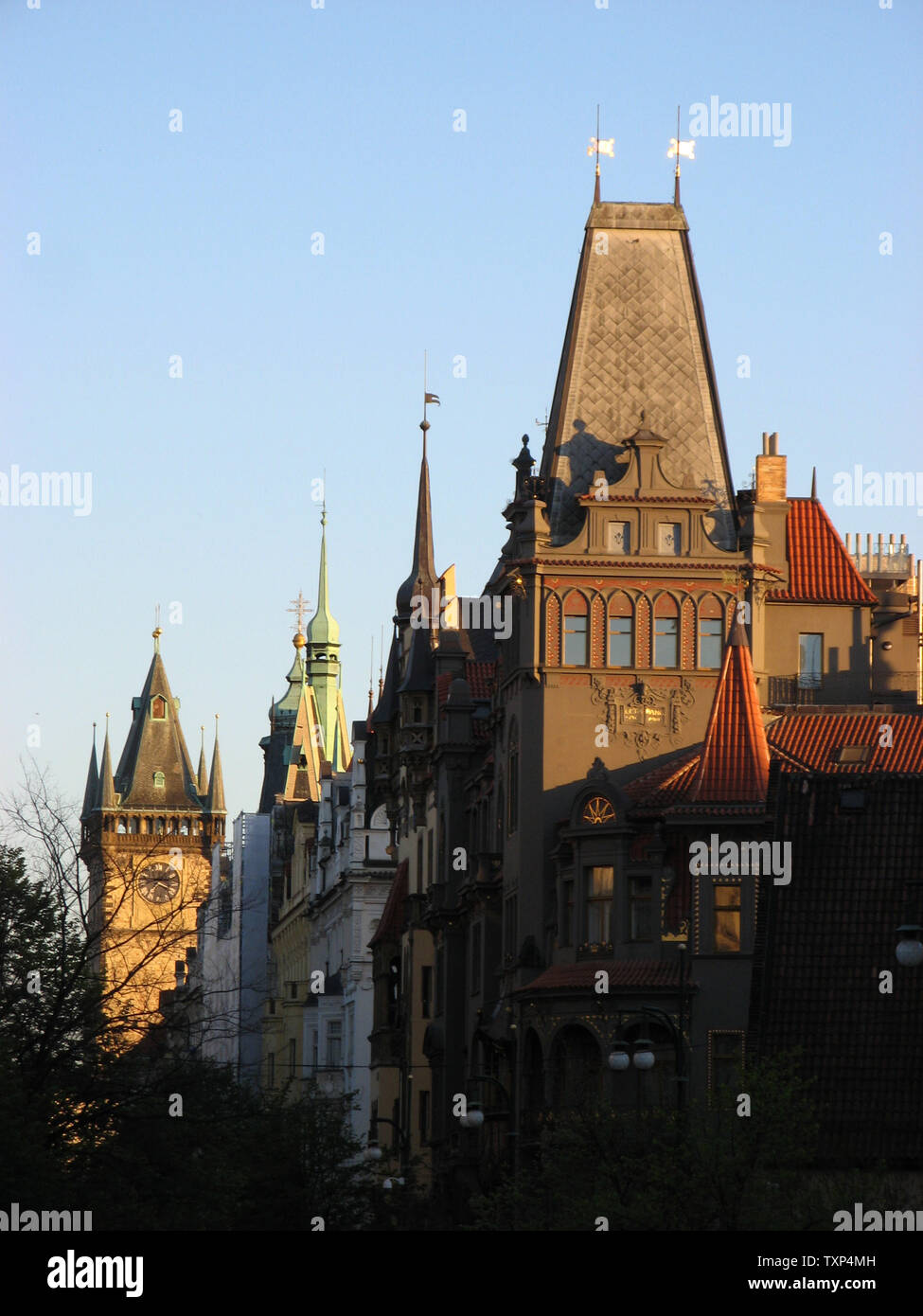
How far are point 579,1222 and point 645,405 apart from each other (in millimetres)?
33853

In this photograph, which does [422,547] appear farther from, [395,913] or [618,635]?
[618,635]

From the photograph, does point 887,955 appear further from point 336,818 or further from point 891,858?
point 336,818

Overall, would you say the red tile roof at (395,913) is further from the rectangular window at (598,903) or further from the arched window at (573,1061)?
the arched window at (573,1061)

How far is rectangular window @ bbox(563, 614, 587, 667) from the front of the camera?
66188 mm

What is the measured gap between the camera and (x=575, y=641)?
66.2 m

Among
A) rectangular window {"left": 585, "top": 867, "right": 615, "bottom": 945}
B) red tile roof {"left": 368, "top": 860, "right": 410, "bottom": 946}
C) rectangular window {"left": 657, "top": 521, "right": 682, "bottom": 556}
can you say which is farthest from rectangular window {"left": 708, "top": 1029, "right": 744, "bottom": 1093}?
red tile roof {"left": 368, "top": 860, "right": 410, "bottom": 946}

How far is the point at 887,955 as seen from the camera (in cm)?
5053

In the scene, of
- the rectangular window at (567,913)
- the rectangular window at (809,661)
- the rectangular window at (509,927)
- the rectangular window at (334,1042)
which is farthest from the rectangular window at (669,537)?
the rectangular window at (334,1042)

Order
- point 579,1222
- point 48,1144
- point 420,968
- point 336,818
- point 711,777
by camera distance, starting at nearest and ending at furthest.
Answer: point 579,1222, point 48,1144, point 711,777, point 420,968, point 336,818

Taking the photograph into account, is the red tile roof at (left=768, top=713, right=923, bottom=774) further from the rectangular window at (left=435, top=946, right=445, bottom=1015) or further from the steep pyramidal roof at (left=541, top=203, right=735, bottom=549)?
the rectangular window at (left=435, top=946, right=445, bottom=1015)

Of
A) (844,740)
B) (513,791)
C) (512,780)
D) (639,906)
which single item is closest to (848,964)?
(639,906)

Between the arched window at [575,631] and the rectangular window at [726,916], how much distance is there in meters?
8.58

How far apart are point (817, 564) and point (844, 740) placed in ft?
32.6
